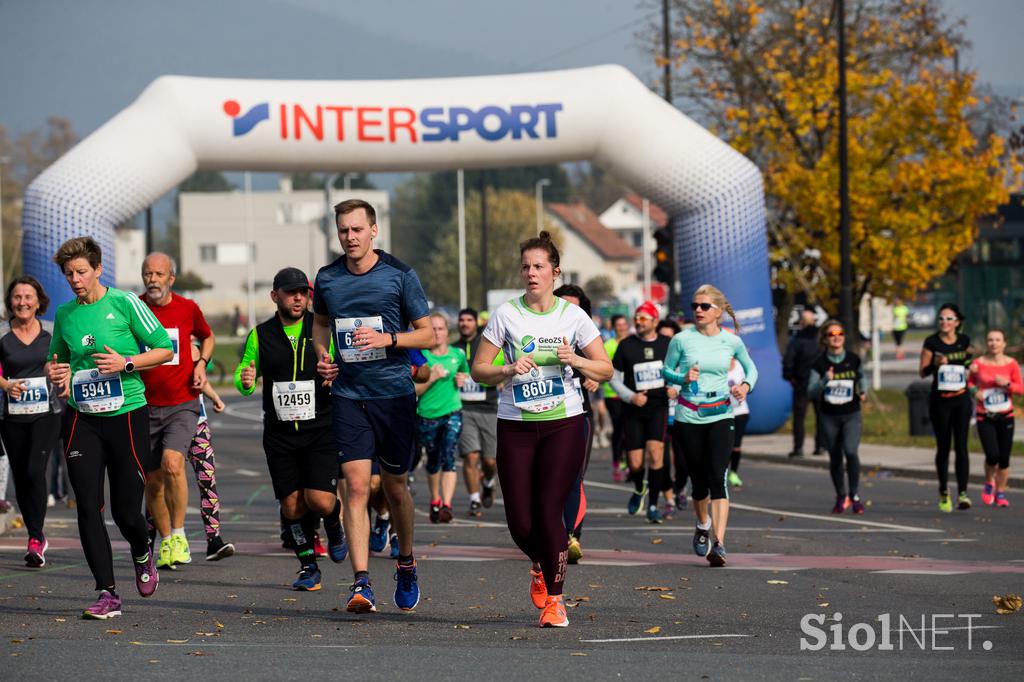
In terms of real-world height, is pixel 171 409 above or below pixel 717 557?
above

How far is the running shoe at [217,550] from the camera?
37.1 ft

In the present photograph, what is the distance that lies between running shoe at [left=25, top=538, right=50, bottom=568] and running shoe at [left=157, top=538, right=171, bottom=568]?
0.84 m

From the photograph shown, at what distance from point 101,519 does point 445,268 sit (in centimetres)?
9176

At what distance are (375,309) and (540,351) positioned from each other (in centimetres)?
89

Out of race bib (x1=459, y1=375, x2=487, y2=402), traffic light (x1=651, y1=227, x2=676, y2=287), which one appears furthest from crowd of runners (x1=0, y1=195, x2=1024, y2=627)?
traffic light (x1=651, y1=227, x2=676, y2=287)

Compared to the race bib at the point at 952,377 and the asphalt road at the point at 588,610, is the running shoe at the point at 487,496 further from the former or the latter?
the race bib at the point at 952,377

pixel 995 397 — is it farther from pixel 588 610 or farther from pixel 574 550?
pixel 588 610

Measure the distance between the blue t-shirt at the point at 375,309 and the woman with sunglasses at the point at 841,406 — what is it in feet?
22.8

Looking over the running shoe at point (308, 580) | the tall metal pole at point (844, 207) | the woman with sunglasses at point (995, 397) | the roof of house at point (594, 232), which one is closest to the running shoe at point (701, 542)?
the running shoe at point (308, 580)

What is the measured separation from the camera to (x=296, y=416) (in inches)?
393

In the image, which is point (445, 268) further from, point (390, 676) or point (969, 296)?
point (390, 676)

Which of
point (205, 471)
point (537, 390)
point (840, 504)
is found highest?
point (537, 390)

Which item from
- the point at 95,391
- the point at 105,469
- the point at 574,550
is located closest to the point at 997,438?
the point at 574,550

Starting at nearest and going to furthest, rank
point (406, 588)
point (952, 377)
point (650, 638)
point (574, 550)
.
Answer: point (650, 638) → point (406, 588) → point (574, 550) → point (952, 377)
